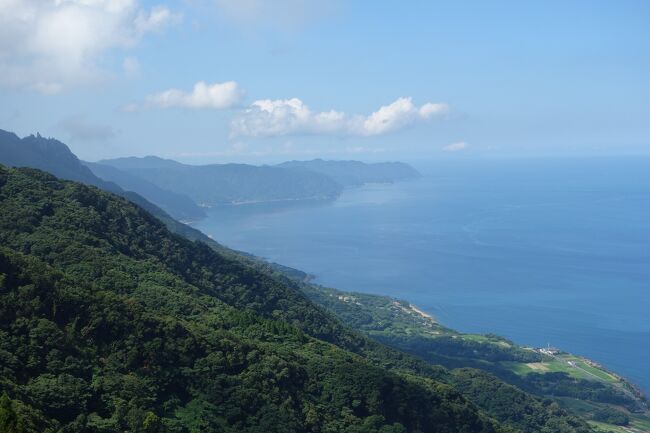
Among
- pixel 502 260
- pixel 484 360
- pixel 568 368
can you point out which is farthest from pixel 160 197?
pixel 568 368

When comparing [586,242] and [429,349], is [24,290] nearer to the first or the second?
[429,349]

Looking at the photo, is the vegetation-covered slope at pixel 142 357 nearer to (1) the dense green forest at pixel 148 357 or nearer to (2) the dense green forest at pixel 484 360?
(1) the dense green forest at pixel 148 357

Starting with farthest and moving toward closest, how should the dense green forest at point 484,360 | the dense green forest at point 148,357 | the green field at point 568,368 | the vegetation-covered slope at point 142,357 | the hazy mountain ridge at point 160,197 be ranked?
1. the hazy mountain ridge at point 160,197
2. the green field at point 568,368
3. the dense green forest at point 484,360
4. the dense green forest at point 148,357
5. the vegetation-covered slope at point 142,357

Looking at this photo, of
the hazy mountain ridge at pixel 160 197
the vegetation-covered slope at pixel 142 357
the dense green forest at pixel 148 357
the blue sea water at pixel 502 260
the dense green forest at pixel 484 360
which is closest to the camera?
the vegetation-covered slope at pixel 142 357

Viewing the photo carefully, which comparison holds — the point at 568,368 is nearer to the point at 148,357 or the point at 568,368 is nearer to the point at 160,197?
the point at 148,357

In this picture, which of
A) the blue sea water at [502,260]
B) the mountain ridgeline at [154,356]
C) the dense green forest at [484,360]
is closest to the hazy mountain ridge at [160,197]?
the blue sea water at [502,260]

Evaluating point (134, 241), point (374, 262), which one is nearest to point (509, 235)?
point (374, 262)
